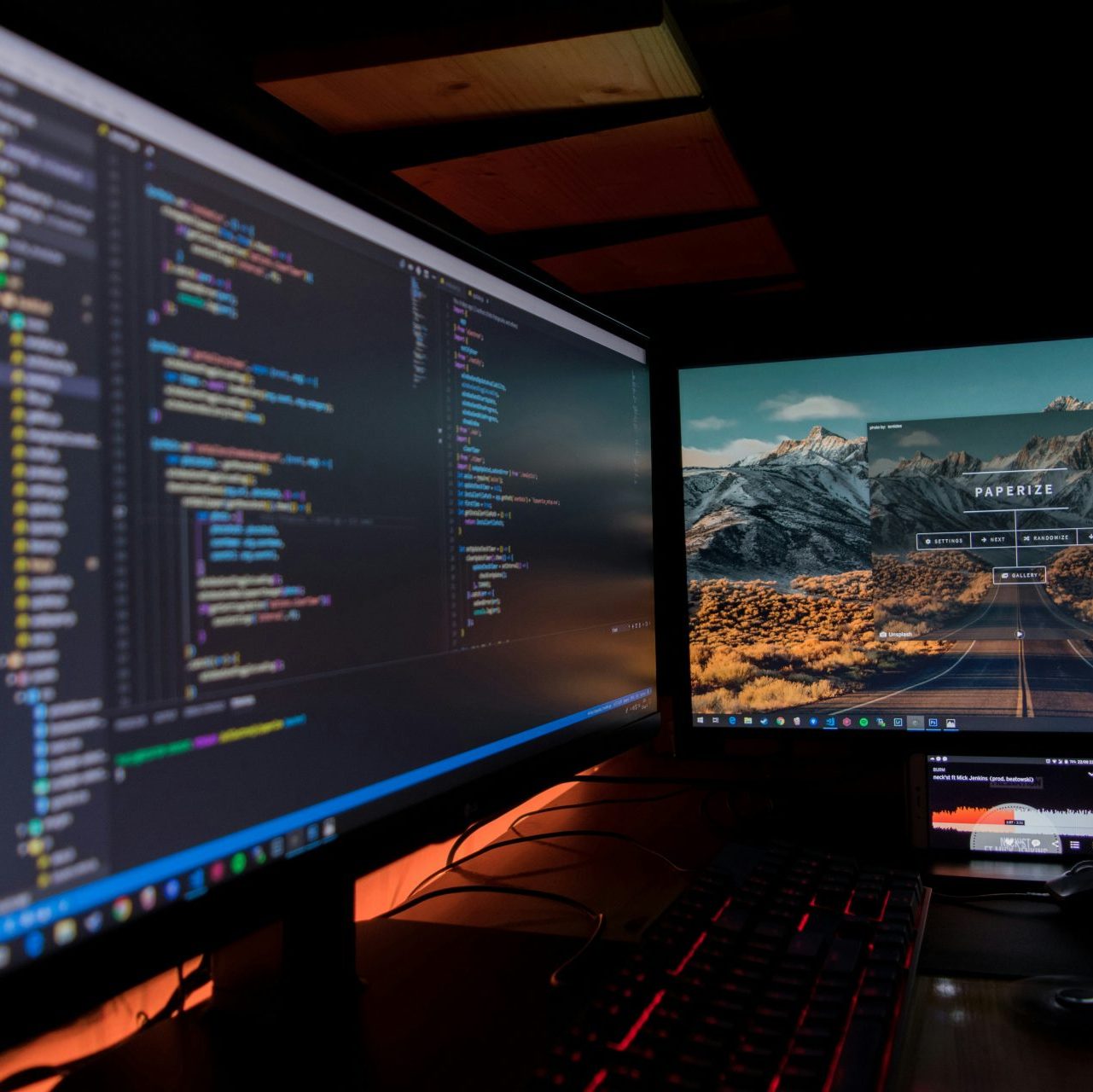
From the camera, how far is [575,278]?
1299 millimetres

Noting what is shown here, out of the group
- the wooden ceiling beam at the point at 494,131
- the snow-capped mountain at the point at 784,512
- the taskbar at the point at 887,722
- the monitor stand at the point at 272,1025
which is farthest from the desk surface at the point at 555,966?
the wooden ceiling beam at the point at 494,131

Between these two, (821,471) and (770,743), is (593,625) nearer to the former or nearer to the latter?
(821,471)

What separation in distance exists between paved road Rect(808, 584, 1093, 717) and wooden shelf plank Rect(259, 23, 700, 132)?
0.60 metres

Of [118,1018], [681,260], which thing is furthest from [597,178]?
[118,1018]

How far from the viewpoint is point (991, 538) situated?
94 cm

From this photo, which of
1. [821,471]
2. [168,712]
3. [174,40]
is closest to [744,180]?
[821,471]

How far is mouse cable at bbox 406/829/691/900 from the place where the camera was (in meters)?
0.87

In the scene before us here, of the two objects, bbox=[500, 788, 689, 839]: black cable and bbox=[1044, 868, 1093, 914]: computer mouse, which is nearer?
bbox=[1044, 868, 1093, 914]: computer mouse

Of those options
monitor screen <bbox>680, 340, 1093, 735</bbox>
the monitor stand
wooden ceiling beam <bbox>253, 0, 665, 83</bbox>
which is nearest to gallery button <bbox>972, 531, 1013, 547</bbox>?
monitor screen <bbox>680, 340, 1093, 735</bbox>

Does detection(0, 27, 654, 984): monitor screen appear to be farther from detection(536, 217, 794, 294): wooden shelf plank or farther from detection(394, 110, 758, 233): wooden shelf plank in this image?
detection(536, 217, 794, 294): wooden shelf plank

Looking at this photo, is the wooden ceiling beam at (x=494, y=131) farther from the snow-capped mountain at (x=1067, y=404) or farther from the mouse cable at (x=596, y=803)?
the mouse cable at (x=596, y=803)

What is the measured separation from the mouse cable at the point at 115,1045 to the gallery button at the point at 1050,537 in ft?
2.78

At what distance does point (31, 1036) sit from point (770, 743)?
1.05m

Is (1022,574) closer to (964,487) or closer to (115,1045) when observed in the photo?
(964,487)
